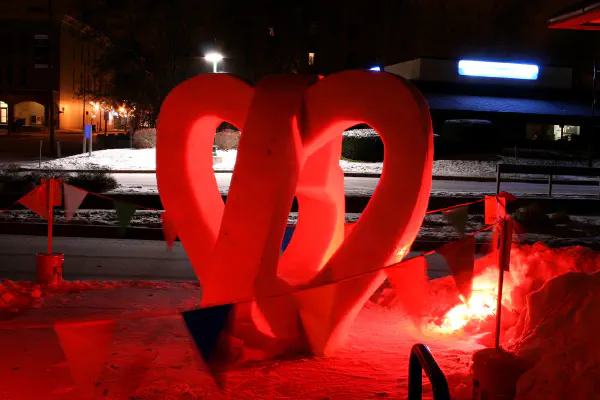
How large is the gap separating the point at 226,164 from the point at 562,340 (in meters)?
28.1

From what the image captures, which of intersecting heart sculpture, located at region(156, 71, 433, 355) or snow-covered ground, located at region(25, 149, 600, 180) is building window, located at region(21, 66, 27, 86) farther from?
intersecting heart sculpture, located at region(156, 71, 433, 355)

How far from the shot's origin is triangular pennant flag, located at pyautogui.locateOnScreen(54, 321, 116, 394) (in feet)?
15.8

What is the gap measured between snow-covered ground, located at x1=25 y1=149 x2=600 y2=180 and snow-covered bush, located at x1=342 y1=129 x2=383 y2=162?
0.94m

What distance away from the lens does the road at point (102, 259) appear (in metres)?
10.5

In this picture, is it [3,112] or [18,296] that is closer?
[18,296]

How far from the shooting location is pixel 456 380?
5746 millimetres

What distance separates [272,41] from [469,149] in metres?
14.5

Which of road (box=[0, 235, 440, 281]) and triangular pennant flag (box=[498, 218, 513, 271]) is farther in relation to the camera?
road (box=[0, 235, 440, 281])

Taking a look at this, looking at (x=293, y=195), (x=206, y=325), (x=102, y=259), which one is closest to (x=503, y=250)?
(x=293, y=195)

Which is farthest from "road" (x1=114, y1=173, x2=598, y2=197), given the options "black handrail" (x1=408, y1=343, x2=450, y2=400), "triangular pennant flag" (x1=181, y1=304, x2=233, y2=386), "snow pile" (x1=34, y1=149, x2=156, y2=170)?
"black handrail" (x1=408, y1=343, x2=450, y2=400)

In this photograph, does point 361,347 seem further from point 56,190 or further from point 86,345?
point 56,190

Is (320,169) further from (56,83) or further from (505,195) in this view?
(56,83)

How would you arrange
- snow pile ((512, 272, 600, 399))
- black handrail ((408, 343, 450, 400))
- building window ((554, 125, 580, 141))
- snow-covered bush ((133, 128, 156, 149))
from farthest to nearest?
building window ((554, 125, 580, 141)) < snow-covered bush ((133, 128, 156, 149)) < snow pile ((512, 272, 600, 399)) < black handrail ((408, 343, 450, 400))

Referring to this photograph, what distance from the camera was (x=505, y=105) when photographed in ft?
144
